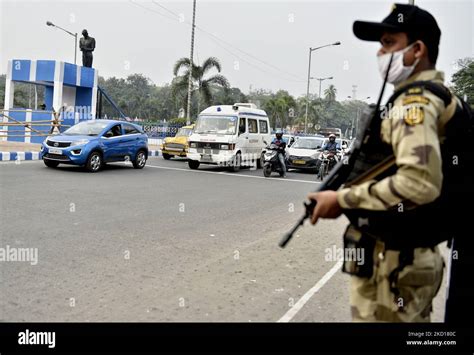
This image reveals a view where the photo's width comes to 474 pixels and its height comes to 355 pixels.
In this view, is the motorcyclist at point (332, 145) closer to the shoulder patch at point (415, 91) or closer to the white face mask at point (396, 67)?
the white face mask at point (396, 67)

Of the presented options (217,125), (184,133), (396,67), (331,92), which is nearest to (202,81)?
(184,133)

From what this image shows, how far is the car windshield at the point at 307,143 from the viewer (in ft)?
63.4

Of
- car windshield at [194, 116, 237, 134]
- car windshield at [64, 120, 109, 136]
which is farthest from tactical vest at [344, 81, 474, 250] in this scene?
car windshield at [194, 116, 237, 134]

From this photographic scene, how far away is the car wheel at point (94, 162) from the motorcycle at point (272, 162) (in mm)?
5274

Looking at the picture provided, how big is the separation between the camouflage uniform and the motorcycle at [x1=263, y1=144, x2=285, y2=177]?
13.6 meters

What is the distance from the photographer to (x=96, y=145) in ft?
45.8

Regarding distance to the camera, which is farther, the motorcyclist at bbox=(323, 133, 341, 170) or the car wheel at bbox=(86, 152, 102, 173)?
the motorcyclist at bbox=(323, 133, 341, 170)

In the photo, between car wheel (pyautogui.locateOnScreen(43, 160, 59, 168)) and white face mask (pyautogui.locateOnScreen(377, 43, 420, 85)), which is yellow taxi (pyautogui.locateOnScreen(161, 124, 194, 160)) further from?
white face mask (pyautogui.locateOnScreen(377, 43, 420, 85))

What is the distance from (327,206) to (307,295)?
2.57 m

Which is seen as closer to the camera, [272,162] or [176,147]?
[272,162]

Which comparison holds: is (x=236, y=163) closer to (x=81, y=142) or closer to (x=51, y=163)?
(x=81, y=142)

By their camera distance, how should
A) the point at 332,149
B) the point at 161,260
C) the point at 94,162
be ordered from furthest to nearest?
the point at 332,149 → the point at 94,162 → the point at 161,260

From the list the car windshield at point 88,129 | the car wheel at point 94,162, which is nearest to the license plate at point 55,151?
the car wheel at point 94,162

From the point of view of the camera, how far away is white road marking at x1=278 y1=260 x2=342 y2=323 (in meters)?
3.76
